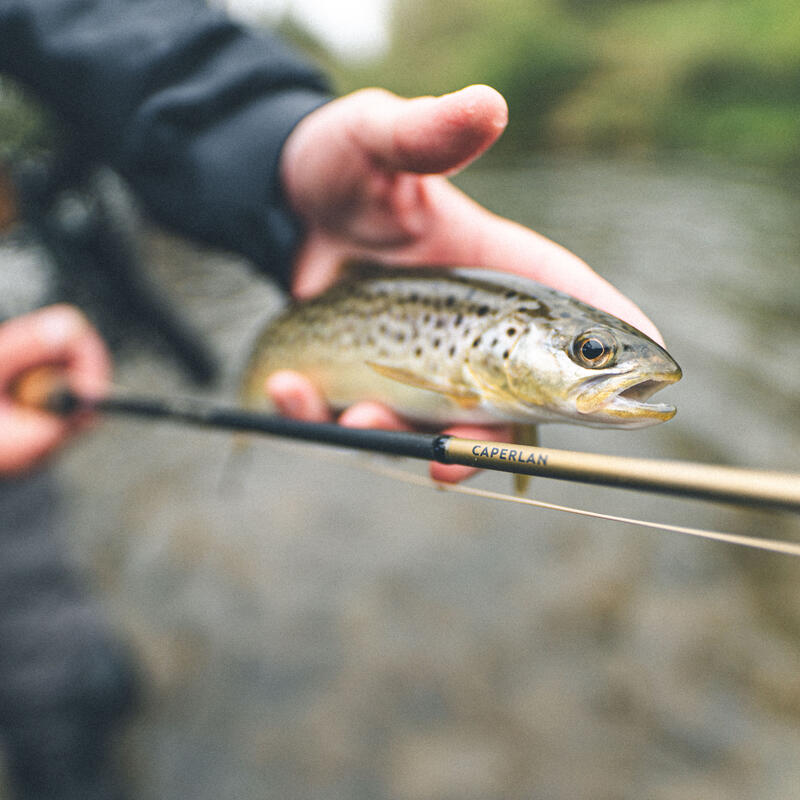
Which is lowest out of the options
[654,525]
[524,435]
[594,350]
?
[524,435]

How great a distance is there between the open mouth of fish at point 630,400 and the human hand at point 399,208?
83 millimetres

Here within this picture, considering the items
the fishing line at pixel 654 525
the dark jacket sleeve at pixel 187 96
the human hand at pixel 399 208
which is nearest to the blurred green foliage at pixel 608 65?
the human hand at pixel 399 208

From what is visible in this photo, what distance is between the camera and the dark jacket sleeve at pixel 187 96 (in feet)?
6.19

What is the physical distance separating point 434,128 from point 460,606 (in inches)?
104

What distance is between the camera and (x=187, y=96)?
1.93 metres

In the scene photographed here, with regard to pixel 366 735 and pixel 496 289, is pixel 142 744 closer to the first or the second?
pixel 366 735

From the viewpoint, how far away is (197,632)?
126 inches

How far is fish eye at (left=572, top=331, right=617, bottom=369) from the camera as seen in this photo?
3.48 feet

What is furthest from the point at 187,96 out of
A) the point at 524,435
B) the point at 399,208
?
the point at 524,435

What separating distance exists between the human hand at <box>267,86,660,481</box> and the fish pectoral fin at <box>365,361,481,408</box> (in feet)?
0.23

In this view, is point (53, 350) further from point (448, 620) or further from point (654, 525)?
point (654, 525)

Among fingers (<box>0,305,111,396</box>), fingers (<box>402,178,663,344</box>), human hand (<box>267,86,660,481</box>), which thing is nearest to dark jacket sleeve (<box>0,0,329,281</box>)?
human hand (<box>267,86,660,481</box>)

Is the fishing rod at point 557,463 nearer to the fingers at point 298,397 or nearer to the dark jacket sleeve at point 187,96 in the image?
the fingers at point 298,397

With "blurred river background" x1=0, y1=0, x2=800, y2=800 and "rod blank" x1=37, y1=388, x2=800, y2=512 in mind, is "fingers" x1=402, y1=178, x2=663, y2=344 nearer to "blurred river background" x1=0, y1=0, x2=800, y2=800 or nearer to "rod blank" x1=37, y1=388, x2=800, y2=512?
"blurred river background" x1=0, y1=0, x2=800, y2=800
